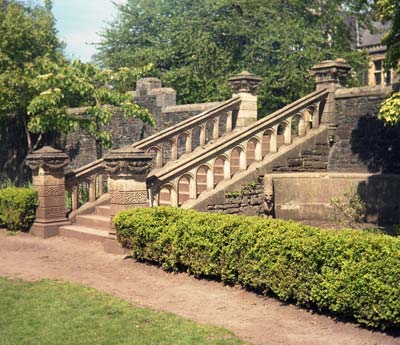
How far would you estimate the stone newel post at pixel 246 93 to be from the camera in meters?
15.2

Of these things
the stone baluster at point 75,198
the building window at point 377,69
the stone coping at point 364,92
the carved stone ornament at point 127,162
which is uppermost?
the building window at point 377,69

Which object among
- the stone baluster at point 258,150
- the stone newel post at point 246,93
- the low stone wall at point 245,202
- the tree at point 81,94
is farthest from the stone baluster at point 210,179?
the tree at point 81,94

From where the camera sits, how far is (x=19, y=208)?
13.2 metres

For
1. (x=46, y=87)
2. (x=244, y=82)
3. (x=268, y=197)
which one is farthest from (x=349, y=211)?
(x=46, y=87)

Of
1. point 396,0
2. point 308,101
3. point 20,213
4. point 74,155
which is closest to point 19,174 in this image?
point 74,155

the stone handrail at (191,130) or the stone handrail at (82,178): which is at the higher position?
the stone handrail at (191,130)

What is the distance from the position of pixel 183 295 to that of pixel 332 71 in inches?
351

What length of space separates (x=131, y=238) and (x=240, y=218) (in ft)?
7.98

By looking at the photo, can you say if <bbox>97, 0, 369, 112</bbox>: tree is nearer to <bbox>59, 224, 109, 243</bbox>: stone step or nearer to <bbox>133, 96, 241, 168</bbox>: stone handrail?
<bbox>133, 96, 241, 168</bbox>: stone handrail

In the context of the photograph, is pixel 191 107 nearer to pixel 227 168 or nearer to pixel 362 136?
pixel 227 168

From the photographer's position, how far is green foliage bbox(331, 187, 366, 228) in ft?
35.1

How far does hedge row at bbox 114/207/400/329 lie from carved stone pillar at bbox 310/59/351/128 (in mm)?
6757

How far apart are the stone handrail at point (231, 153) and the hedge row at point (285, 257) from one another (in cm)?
173

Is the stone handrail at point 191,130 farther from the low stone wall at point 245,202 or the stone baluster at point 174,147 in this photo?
the low stone wall at point 245,202
